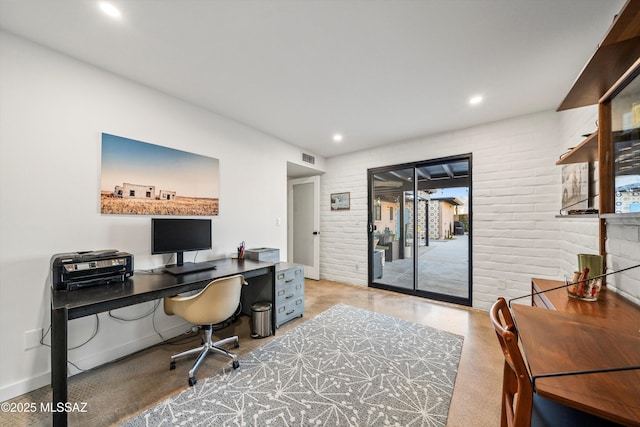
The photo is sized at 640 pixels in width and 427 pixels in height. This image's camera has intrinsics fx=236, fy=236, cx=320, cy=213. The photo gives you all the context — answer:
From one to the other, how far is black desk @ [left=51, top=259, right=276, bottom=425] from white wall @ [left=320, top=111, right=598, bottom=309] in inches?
111

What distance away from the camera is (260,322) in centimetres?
245

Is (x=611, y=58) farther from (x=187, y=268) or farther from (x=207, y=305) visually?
(x=187, y=268)

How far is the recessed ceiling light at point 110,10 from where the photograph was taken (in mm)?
1437

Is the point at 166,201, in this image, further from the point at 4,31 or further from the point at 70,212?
the point at 4,31

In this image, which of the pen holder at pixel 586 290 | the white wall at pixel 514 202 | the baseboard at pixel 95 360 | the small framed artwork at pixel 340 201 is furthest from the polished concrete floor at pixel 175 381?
the small framed artwork at pixel 340 201

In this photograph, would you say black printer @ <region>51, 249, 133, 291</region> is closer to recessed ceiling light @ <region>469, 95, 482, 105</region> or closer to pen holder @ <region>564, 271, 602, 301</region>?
pen holder @ <region>564, 271, 602, 301</region>

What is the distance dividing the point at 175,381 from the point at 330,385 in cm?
118

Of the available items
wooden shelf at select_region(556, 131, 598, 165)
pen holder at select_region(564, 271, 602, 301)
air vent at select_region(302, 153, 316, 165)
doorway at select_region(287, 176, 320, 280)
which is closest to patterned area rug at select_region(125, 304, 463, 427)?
pen holder at select_region(564, 271, 602, 301)

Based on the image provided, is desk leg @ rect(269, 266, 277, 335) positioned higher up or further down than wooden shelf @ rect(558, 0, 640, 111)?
further down

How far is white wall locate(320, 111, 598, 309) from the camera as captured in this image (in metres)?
2.70

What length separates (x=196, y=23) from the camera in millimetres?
1576

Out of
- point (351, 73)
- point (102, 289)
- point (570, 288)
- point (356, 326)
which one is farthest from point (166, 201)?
point (570, 288)

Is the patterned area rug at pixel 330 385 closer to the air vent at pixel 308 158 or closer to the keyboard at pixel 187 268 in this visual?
the keyboard at pixel 187 268

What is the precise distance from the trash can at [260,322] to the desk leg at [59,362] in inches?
54.6
